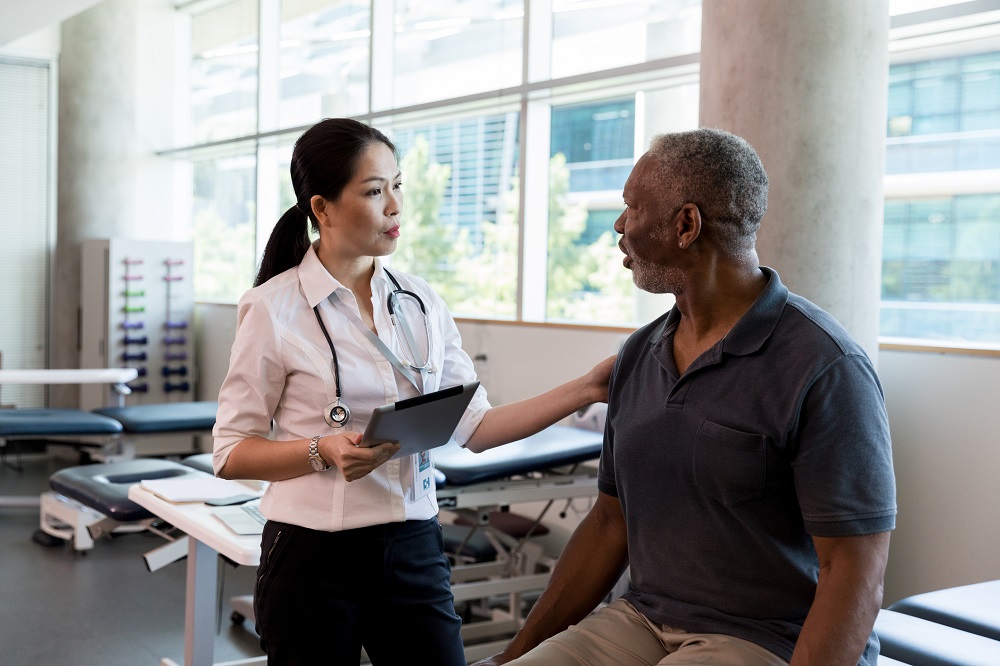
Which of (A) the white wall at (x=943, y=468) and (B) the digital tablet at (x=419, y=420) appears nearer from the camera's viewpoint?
(B) the digital tablet at (x=419, y=420)

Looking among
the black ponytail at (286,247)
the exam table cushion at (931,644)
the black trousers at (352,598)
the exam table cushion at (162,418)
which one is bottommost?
the exam table cushion at (162,418)

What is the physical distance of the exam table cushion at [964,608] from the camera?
6.46 ft

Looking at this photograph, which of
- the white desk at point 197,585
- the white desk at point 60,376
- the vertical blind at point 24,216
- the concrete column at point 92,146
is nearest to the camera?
the white desk at point 197,585

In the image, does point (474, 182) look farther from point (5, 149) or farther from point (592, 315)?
point (5, 149)

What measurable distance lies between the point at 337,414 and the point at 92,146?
21.8ft

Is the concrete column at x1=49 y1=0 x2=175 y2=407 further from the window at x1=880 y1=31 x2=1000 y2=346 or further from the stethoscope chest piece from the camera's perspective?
the stethoscope chest piece

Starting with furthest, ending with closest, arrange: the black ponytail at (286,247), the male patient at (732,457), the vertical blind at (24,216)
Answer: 1. the vertical blind at (24,216)
2. the black ponytail at (286,247)
3. the male patient at (732,457)

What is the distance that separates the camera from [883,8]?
2809mm

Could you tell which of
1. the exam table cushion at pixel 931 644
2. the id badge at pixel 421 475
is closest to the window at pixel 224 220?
the id badge at pixel 421 475

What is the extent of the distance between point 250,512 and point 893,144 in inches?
104

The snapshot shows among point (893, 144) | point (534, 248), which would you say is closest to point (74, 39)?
point (534, 248)

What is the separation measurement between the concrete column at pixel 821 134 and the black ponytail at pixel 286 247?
1.46 meters

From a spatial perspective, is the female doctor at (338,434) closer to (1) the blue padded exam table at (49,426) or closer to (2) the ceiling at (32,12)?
(1) the blue padded exam table at (49,426)

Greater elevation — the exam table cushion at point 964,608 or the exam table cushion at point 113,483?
the exam table cushion at point 964,608
